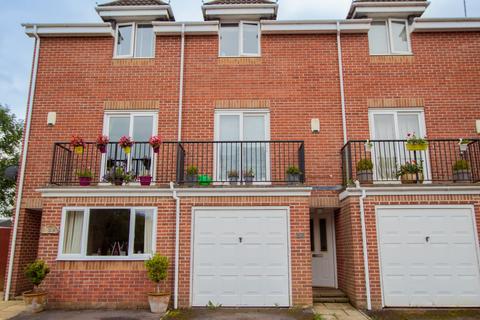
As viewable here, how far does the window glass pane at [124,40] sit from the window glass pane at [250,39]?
346 centimetres

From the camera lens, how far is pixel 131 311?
7508mm

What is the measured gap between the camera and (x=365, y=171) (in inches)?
326

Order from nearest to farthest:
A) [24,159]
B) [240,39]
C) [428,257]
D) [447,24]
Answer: [428,257]
[24,159]
[447,24]
[240,39]

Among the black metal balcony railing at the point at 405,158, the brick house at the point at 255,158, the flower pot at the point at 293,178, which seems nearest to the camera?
the brick house at the point at 255,158

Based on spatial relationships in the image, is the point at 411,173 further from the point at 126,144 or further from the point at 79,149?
the point at 79,149

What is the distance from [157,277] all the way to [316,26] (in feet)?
26.4

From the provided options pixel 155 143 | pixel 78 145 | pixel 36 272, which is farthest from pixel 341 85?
pixel 36 272

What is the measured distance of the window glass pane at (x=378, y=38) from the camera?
1016 centimetres

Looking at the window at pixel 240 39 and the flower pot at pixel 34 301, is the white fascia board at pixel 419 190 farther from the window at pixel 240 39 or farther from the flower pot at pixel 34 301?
the flower pot at pixel 34 301

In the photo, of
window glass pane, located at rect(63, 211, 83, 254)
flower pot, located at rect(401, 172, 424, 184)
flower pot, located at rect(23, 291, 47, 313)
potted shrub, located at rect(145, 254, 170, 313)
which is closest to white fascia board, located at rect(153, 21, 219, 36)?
window glass pane, located at rect(63, 211, 83, 254)

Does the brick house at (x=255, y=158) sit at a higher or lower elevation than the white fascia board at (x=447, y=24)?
lower

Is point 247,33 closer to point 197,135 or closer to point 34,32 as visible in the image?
point 197,135

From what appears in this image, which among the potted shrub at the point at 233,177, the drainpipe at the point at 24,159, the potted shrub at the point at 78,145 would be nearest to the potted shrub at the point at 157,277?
the potted shrub at the point at 233,177

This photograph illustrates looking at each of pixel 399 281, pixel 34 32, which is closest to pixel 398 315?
pixel 399 281
